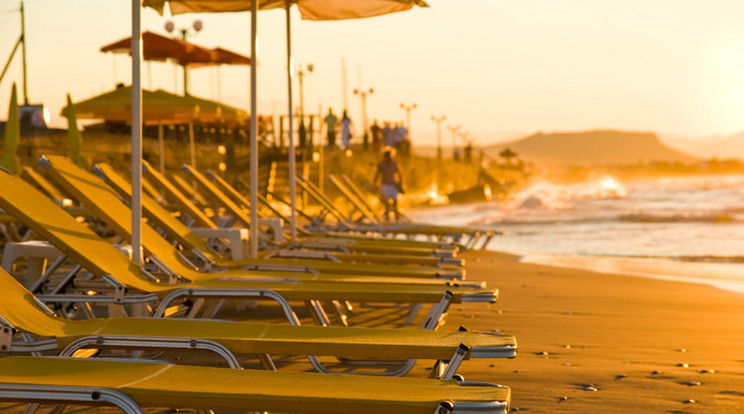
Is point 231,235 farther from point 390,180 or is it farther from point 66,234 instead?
point 390,180

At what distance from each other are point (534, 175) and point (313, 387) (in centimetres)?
13695

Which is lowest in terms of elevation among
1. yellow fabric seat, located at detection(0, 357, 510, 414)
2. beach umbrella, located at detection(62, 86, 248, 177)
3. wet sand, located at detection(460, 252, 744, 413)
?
wet sand, located at detection(460, 252, 744, 413)

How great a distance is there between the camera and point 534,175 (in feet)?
450

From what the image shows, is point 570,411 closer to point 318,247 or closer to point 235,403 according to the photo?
point 235,403

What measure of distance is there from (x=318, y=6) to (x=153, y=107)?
18.1 ft

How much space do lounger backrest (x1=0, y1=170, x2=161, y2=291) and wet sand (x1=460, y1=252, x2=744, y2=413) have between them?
1512mm

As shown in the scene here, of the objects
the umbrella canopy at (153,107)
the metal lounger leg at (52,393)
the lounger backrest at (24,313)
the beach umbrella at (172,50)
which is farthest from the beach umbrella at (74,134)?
the metal lounger leg at (52,393)

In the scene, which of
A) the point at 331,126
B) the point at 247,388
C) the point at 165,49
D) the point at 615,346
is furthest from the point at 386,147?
the point at 331,126

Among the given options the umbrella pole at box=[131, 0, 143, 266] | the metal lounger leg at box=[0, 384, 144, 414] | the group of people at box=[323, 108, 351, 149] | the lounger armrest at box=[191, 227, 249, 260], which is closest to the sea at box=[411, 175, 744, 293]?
the lounger armrest at box=[191, 227, 249, 260]

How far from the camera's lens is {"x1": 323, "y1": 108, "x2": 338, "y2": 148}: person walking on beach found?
33.6m

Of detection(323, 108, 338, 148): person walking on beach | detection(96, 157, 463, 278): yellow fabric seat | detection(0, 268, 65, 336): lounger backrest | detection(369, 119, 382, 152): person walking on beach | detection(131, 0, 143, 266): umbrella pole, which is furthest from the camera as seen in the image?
detection(369, 119, 382, 152): person walking on beach

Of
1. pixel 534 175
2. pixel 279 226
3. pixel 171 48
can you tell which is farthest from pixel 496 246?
pixel 534 175

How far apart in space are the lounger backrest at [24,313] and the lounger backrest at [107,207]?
4.13 ft

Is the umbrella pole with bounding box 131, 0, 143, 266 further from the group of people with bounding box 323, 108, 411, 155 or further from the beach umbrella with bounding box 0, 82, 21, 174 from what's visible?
the group of people with bounding box 323, 108, 411, 155
